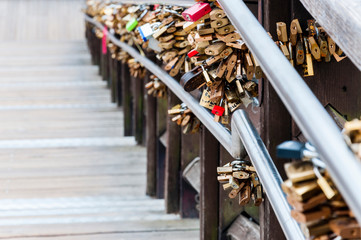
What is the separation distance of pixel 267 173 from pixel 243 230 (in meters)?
0.76

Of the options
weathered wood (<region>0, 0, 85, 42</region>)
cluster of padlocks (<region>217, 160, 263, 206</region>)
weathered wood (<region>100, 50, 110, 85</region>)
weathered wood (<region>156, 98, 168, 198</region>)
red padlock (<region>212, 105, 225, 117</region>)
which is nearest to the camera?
cluster of padlocks (<region>217, 160, 263, 206</region>)

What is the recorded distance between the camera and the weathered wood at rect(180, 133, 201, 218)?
2.59 metres

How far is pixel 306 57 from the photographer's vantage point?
119cm

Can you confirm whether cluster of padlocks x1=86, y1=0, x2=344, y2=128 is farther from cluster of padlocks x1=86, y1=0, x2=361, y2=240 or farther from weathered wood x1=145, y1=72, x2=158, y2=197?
weathered wood x1=145, y1=72, x2=158, y2=197

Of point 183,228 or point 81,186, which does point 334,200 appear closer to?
point 183,228

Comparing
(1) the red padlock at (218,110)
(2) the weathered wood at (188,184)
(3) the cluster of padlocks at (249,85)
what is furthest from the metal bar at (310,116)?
(2) the weathered wood at (188,184)

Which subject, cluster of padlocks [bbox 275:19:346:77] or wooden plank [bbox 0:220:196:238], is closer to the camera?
cluster of padlocks [bbox 275:19:346:77]

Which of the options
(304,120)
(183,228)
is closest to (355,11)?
(304,120)

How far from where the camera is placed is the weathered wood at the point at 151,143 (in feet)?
10.7

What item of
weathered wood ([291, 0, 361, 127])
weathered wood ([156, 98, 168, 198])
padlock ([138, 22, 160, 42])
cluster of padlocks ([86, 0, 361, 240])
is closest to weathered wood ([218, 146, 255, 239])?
cluster of padlocks ([86, 0, 361, 240])

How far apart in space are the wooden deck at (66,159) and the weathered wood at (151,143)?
0.27 feet

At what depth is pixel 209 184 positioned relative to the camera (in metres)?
1.92

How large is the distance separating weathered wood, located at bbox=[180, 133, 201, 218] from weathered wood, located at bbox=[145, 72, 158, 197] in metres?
0.60

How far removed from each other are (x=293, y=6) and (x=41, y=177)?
2544 mm
